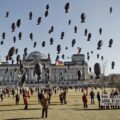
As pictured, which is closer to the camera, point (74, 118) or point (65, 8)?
point (65, 8)

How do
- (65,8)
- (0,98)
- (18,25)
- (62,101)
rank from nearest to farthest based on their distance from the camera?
1. (65,8)
2. (18,25)
3. (62,101)
4. (0,98)

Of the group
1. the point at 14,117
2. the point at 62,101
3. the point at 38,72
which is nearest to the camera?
the point at 38,72

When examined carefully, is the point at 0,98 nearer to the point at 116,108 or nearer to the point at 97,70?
the point at 116,108

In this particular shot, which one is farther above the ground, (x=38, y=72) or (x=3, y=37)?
(x=3, y=37)

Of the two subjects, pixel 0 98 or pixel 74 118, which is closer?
pixel 74 118

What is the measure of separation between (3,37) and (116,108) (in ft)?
70.7

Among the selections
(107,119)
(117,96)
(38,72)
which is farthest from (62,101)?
(38,72)

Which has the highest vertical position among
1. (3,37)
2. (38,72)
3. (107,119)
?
(3,37)

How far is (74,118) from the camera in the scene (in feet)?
116

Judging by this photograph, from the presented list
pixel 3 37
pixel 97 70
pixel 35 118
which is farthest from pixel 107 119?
pixel 3 37

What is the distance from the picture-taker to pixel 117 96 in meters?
46.6

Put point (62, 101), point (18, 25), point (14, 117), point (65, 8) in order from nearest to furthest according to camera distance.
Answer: point (65, 8) → point (18, 25) → point (14, 117) → point (62, 101)

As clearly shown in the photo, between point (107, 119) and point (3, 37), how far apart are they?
11473 millimetres

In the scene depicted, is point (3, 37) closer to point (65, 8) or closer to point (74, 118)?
point (65, 8)
